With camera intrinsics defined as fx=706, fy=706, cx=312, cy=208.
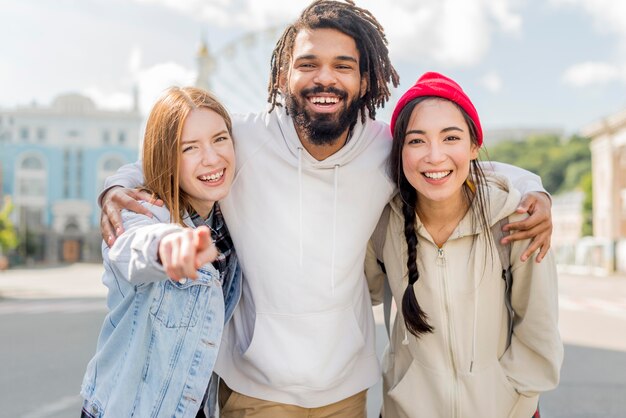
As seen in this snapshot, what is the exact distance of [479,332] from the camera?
3006 mm

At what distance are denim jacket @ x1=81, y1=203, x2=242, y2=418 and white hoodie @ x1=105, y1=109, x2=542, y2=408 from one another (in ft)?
1.27

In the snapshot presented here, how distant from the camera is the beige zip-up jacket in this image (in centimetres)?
298

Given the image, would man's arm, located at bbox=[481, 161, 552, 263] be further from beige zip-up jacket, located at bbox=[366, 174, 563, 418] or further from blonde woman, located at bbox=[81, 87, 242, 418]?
blonde woman, located at bbox=[81, 87, 242, 418]

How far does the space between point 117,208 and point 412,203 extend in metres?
1.28

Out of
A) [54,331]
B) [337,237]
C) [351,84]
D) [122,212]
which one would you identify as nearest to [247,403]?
[337,237]

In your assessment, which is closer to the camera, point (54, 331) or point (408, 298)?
point (408, 298)

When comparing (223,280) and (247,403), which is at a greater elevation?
(223,280)

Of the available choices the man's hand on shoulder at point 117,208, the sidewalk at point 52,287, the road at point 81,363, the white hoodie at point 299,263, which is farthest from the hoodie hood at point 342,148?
the sidewalk at point 52,287

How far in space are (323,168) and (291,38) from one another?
26.1 inches

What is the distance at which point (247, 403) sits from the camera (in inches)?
123

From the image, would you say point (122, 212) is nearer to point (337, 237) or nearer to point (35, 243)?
point (337, 237)

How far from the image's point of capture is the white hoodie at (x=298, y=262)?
3.01m

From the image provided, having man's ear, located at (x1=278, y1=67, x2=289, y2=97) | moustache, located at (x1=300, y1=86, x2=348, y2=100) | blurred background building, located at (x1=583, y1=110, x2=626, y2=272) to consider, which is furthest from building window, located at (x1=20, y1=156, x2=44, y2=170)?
moustache, located at (x1=300, y1=86, x2=348, y2=100)

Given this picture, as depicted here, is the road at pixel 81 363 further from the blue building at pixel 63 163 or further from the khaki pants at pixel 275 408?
the blue building at pixel 63 163
